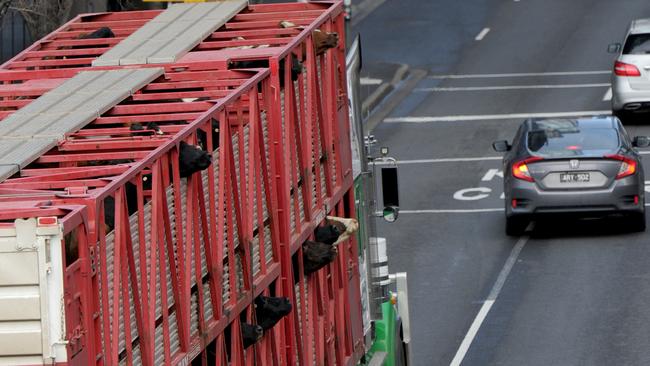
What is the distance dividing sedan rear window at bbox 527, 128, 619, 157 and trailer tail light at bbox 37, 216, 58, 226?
16496 mm

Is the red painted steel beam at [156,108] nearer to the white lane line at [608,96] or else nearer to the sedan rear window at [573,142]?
the sedan rear window at [573,142]

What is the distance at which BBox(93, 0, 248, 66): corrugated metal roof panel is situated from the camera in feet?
33.8

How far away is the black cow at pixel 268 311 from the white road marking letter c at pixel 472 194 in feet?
55.4

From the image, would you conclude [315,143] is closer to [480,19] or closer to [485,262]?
[485,262]

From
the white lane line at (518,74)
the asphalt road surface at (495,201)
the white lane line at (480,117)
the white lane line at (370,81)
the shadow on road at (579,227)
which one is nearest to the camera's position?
the asphalt road surface at (495,201)

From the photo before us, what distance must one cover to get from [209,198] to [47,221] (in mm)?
2364

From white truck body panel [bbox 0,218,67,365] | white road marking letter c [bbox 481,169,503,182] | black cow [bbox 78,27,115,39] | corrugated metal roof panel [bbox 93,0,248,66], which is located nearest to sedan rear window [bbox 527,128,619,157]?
white road marking letter c [bbox 481,169,503,182]

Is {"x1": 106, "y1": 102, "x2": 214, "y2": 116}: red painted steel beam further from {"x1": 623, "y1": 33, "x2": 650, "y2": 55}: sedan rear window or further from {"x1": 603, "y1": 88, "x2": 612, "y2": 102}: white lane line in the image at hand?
{"x1": 603, "y1": 88, "x2": 612, "y2": 102}: white lane line

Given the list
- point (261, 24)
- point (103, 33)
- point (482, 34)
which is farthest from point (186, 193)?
point (482, 34)

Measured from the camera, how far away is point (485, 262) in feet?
72.9

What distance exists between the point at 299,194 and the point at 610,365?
7223mm

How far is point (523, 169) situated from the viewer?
22656 mm

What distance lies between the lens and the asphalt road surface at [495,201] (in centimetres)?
1859

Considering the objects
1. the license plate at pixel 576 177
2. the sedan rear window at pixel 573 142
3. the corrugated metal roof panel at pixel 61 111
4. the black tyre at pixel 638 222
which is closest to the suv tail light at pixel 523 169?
the sedan rear window at pixel 573 142
